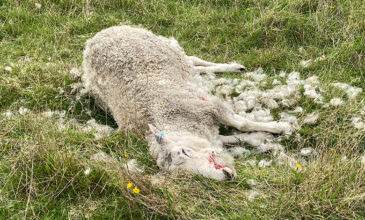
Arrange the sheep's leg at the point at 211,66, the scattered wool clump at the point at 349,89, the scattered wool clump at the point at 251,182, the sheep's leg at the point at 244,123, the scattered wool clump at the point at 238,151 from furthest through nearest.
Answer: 1. the sheep's leg at the point at 211,66
2. the scattered wool clump at the point at 349,89
3. the sheep's leg at the point at 244,123
4. the scattered wool clump at the point at 238,151
5. the scattered wool clump at the point at 251,182

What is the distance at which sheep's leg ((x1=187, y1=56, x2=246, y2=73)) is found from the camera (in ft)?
19.4

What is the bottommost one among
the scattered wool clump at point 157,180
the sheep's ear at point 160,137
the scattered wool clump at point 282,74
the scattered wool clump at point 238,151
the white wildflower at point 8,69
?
the scattered wool clump at point 238,151

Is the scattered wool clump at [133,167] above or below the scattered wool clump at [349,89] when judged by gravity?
below

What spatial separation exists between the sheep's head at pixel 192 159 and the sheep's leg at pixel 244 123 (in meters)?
0.69

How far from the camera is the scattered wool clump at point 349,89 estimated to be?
4.95 metres

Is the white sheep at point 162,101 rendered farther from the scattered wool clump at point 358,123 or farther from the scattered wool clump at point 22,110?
the scattered wool clump at point 22,110

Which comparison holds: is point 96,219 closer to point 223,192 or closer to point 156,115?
point 223,192

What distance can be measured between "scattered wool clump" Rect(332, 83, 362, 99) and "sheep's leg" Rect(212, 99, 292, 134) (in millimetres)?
872

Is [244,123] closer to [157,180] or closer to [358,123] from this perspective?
[358,123]

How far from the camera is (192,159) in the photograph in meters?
3.78

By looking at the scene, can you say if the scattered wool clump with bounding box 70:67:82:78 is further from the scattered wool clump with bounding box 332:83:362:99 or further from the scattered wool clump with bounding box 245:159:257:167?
the scattered wool clump with bounding box 332:83:362:99

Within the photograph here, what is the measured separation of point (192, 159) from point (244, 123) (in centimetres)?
120

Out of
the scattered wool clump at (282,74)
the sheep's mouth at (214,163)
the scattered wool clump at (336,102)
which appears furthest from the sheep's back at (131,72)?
the scattered wool clump at (336,102)

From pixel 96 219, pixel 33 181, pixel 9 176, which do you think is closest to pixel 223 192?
pixel 96 219
